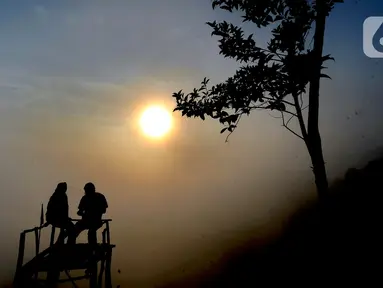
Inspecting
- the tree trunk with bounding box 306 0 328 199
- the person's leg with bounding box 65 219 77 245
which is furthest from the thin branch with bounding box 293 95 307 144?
the person's leg with bounding box 65 219 77 245

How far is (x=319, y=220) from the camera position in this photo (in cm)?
1195

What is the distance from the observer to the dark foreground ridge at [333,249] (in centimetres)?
1275

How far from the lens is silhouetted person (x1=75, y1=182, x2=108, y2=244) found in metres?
16.8

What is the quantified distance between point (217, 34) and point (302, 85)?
11.3 feet

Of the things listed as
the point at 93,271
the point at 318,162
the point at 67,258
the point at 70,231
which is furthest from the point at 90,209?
the point at 318,162

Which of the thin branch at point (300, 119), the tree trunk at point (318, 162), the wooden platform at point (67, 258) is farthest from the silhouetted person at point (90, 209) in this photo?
the tree trunk at point (318, 162)

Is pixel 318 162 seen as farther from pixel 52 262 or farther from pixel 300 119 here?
pixel 52 262

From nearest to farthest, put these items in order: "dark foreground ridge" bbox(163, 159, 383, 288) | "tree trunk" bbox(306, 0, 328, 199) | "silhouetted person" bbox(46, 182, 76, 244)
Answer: "tree trunk" bbox(306, 0, 328, 199)
"dark foreground ridge" bbox(163, 159, 383, 288)
"silhouetted person" bbox(46, 182, 76, 244)

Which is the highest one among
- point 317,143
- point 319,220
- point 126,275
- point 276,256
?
point 317,143

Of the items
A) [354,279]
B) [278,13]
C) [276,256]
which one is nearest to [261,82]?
[278,13]

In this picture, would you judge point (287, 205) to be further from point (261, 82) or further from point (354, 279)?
point (261, 82)

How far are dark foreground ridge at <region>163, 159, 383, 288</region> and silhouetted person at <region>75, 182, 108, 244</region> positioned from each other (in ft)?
26.9

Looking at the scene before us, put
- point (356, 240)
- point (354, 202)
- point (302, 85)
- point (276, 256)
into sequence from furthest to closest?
1. point (276, 256)
2. point (354, 202)
3. point (356, 240)
4. point (302, 85)

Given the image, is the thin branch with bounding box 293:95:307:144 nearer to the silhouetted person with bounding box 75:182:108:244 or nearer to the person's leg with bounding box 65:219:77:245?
the silhouetted person with bounding box 75:182:108:244
